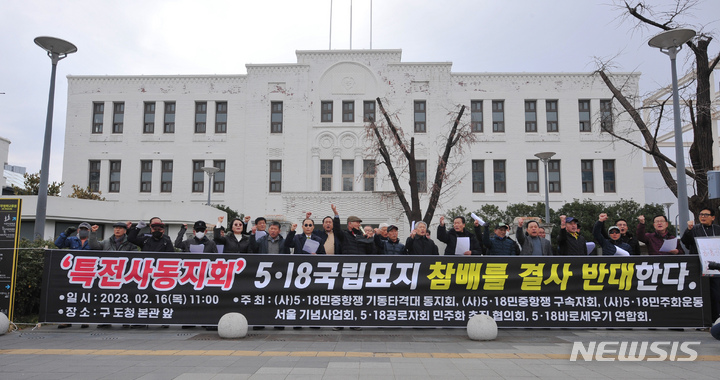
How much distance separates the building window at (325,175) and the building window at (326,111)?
286cm

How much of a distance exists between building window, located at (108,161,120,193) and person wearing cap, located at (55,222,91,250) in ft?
88.0

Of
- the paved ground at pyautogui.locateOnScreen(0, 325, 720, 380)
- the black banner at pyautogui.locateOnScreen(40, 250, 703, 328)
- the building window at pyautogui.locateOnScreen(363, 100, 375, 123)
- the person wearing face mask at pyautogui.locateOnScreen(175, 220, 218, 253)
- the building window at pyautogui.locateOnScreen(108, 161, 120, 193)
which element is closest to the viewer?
the paved ground at pyautogui.locateOnScreen(0, 325, 720, 380)

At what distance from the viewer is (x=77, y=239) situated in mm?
9484

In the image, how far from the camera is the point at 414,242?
8992 mm

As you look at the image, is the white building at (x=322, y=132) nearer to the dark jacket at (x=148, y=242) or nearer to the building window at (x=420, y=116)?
the building window at (x=420, y=116)

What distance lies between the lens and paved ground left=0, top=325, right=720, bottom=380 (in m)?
Result: 5.44

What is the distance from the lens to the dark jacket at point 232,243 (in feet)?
30.1

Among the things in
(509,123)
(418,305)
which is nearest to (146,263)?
(418,305)

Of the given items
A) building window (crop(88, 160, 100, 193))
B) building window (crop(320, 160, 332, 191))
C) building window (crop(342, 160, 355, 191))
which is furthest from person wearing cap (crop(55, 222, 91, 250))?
building window (crop(88, 160, 100, 193))

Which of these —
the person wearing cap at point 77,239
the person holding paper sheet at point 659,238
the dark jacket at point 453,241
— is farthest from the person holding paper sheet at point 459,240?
the person wearing cap at point 77,239

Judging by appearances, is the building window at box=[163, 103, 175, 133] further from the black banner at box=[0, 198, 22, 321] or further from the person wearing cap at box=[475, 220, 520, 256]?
the person wearing cap at box=[475, 220, 520, 256]

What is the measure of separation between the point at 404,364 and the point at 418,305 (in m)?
2.34

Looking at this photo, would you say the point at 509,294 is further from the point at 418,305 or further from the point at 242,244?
the point at 242,244

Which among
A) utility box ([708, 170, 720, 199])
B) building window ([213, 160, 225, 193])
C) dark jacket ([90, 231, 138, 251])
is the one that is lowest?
dark jacket ([90, 231, 138, 251])
